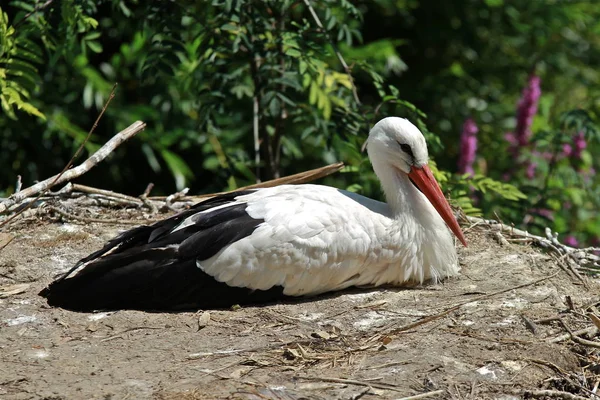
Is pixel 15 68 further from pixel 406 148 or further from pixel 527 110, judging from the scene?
pixel 527 110

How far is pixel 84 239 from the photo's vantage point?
6039mm

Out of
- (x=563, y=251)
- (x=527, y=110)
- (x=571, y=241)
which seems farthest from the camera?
(x=527, y=110)

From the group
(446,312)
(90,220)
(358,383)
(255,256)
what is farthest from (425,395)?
(90,220)

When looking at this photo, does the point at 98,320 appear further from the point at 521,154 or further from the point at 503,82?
the point at 503,82

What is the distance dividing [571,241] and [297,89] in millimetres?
2435

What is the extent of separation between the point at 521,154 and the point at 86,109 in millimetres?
3901

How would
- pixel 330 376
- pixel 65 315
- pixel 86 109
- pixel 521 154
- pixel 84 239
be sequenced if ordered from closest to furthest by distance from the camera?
pixel 330 376 < pixel 65 315 < pixel 84 239 < pixel 521 154 < pixel 86 109

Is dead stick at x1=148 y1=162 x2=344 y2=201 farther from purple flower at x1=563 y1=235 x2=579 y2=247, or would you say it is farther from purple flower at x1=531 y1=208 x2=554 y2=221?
purple flower at x1=563 y1=235 x2=579 y2=247

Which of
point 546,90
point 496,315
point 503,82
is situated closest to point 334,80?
point 496,315

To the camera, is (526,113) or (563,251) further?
(526,113)

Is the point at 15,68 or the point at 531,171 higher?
the point at 15,68

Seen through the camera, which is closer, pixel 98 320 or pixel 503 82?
pixel 98 320

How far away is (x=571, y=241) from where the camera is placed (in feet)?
23.3

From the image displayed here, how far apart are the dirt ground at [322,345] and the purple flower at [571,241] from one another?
1.47m
